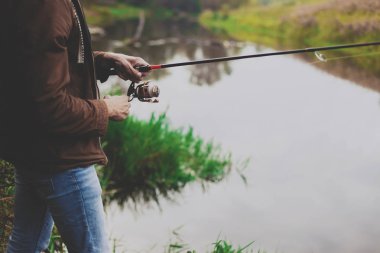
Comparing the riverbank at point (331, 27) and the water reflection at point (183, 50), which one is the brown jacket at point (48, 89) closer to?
the riverbank at point (331, 27)

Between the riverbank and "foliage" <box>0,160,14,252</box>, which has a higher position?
the riverbank

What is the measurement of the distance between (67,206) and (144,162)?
3286 mm

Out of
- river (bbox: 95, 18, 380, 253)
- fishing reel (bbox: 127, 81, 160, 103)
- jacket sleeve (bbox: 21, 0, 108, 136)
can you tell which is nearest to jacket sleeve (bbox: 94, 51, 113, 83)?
fishing reel (bbox: 127, 81, 160, 103)

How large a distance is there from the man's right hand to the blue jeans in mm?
201

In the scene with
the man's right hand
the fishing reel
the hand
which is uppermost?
the hand

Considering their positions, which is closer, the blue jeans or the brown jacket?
the brown jacket

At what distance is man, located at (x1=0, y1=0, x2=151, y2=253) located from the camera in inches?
55.7

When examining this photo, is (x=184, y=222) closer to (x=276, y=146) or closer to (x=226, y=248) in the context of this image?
(x=226, y=248)

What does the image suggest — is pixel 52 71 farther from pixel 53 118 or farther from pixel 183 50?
pixel 183 50

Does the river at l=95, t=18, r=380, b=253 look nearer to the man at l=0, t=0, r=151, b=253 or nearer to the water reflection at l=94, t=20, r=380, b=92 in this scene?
the water reflection at l=94, t=20, r=380, b=92

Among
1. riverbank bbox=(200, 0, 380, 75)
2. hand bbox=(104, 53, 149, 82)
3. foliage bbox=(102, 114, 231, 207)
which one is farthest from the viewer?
riverbank bbox=(200, 0, 380, 75)

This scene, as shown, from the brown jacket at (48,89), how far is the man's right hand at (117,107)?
0.06 meters

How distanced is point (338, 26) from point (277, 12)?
13.0m

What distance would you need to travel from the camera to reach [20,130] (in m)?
1.59
